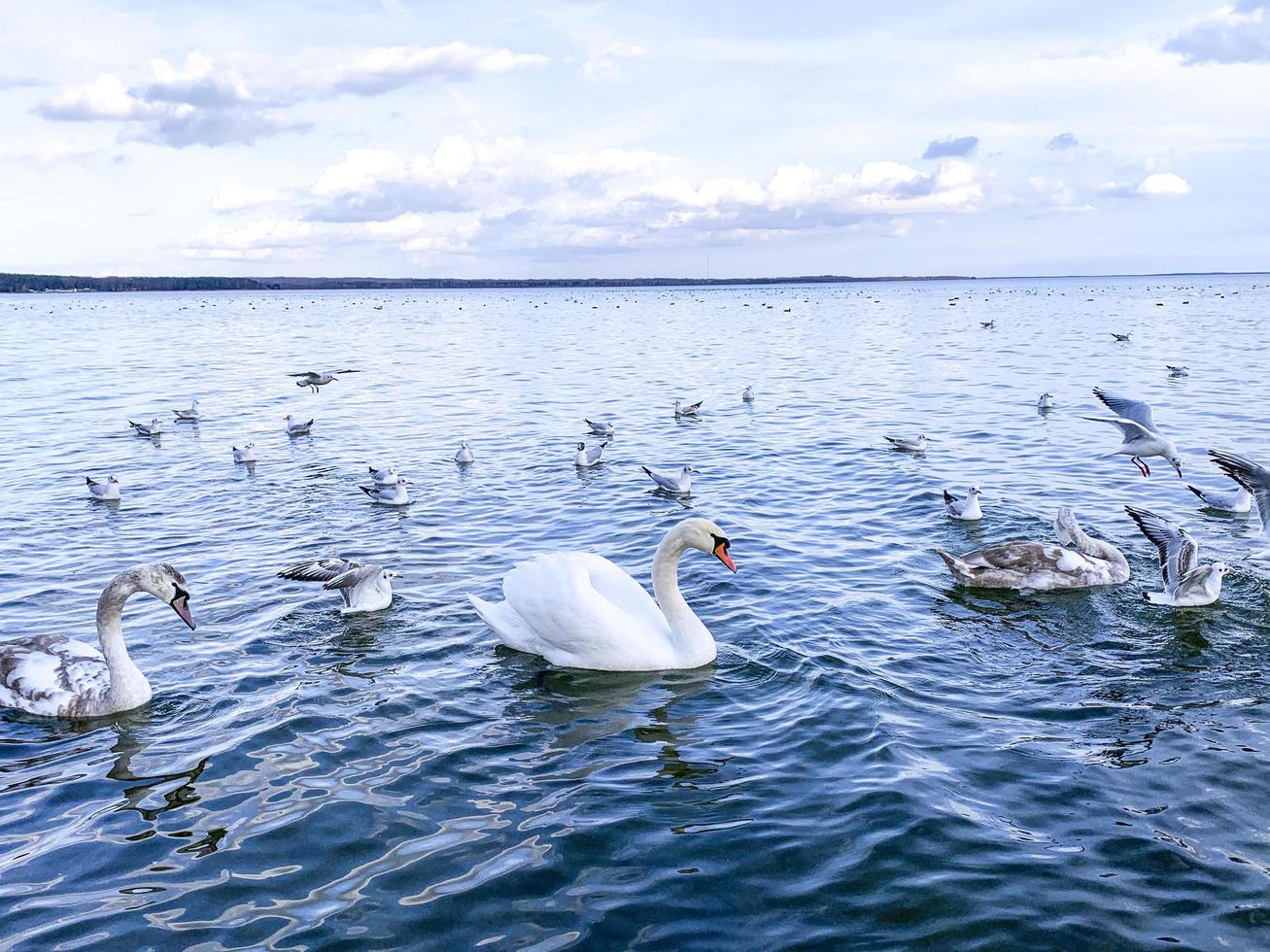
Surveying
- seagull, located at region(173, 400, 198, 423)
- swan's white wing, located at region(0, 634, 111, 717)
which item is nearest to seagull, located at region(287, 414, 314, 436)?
seagull, located at region(173, 400, 198, 423)

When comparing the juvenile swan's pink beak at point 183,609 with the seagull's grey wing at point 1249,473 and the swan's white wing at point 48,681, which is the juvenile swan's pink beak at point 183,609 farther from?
the seagull's grey wing at point 1249,473

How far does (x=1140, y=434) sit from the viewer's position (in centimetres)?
1592

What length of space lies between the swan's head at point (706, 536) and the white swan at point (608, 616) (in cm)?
1

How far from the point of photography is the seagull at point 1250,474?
1109 centimetres

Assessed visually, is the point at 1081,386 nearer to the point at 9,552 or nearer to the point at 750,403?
the point at 750,403

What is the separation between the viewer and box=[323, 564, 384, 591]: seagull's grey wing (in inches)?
437

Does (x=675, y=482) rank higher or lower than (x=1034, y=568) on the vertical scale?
higher

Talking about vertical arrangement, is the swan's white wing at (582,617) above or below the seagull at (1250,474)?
below

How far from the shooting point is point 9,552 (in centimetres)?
1433

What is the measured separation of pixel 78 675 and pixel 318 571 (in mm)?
2846

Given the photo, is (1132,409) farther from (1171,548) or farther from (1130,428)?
(1171,548)

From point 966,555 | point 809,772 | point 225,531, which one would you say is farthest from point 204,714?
point 966,555

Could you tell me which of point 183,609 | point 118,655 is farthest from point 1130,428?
point 118,655

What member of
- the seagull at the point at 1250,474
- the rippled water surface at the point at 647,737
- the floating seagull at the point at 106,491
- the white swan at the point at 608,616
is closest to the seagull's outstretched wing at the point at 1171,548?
the rippled water surface at the point at 647,737
